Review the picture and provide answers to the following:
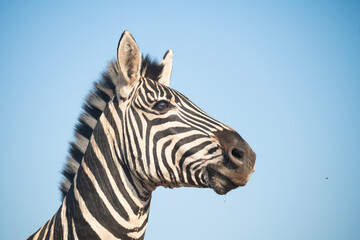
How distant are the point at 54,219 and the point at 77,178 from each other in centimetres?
67

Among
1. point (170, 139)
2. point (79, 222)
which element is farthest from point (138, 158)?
point (79, 222)

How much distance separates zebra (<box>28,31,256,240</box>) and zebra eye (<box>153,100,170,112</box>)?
0.04 feet

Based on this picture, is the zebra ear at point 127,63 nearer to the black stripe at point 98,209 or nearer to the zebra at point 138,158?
the zebra at point 138,158

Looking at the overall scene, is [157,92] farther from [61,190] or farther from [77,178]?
[61,190]

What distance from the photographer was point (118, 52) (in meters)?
4.98

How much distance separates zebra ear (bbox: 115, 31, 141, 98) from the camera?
5.00 metres

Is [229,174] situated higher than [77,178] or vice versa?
[229,174]

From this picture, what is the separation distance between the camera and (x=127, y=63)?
5.13m

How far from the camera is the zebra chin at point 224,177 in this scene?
13.4 feet

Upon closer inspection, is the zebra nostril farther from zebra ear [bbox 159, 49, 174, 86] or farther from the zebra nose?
zebra ear [bbox 159, 49, 174, 86]

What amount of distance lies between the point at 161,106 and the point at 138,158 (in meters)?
0.80

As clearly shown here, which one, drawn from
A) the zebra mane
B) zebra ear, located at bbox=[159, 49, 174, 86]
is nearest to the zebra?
the zebra mane

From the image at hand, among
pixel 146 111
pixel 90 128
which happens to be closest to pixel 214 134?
pixel 146 111

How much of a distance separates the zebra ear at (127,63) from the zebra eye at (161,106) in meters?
0.51
